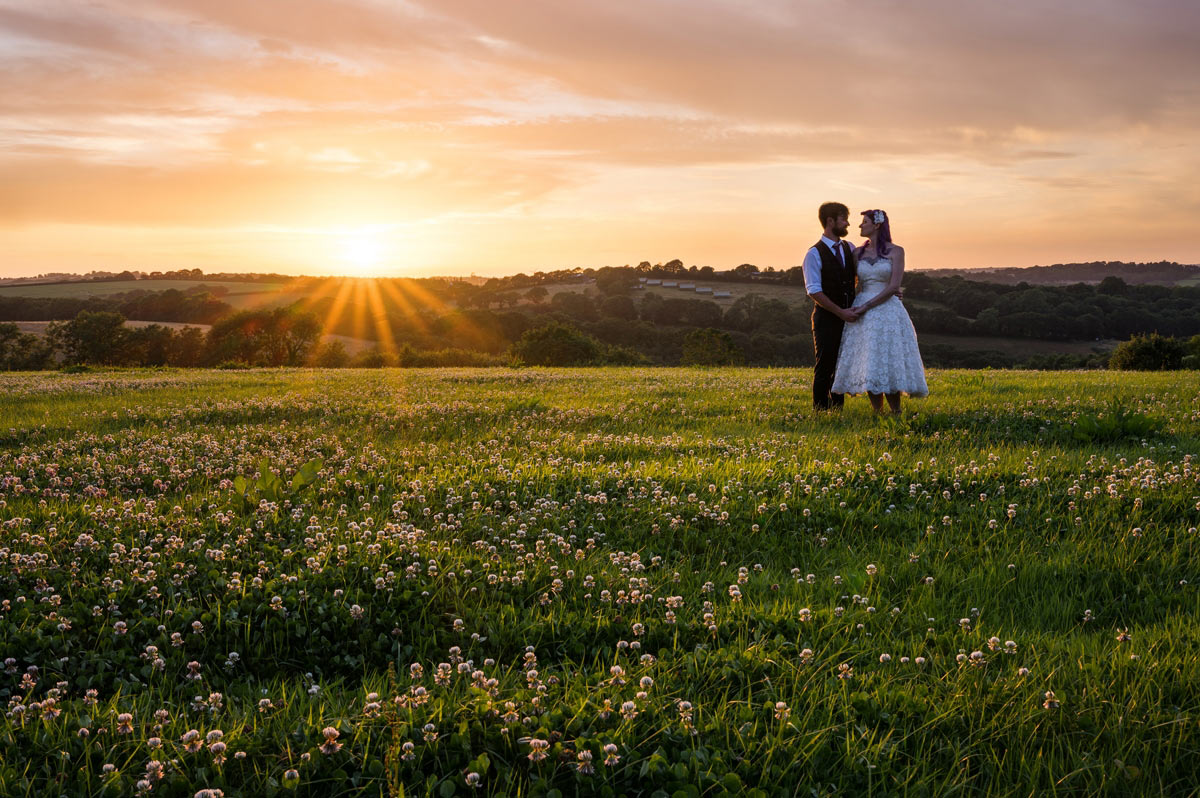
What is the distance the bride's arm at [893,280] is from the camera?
12477 millimetres

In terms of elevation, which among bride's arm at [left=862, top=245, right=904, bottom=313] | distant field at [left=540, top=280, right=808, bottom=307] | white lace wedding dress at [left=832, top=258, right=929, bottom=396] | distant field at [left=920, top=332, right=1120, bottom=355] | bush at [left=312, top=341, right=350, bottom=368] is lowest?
bush at [left=312, top=341, right=350, bottom=368]

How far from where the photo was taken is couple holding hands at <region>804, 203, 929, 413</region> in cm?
1242

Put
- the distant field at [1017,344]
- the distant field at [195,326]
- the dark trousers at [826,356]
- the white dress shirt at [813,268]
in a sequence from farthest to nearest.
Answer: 1. the distant field at [195,326]
2. the distant field at [1017,344]
3. the dark trousers at [826,356]
4. the white dress shirt at [813,268]

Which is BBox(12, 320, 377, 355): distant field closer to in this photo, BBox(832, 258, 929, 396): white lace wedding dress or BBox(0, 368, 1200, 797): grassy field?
BBox(832, 258, 929, 396): white lace wedding dress

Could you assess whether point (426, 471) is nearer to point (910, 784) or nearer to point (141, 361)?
point (910, 784)

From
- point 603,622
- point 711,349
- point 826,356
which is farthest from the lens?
point 711,349

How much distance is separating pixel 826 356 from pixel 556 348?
6094 cm

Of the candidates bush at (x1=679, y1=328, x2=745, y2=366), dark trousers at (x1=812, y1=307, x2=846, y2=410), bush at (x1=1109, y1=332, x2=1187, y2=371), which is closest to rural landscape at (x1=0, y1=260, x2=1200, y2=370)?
bush at (x1=679, y1=328, x2=745, y2=366)

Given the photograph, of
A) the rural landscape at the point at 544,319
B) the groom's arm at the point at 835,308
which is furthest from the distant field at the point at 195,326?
the groom's arm at the point at 835,308

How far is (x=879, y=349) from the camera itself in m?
12.5

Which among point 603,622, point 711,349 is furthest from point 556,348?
point 603,622

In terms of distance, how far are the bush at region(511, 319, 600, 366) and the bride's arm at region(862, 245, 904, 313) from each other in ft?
199

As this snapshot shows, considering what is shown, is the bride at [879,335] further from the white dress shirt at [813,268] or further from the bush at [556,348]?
the bush at [556,348]

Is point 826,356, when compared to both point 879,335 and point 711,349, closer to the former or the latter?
point 879,335
